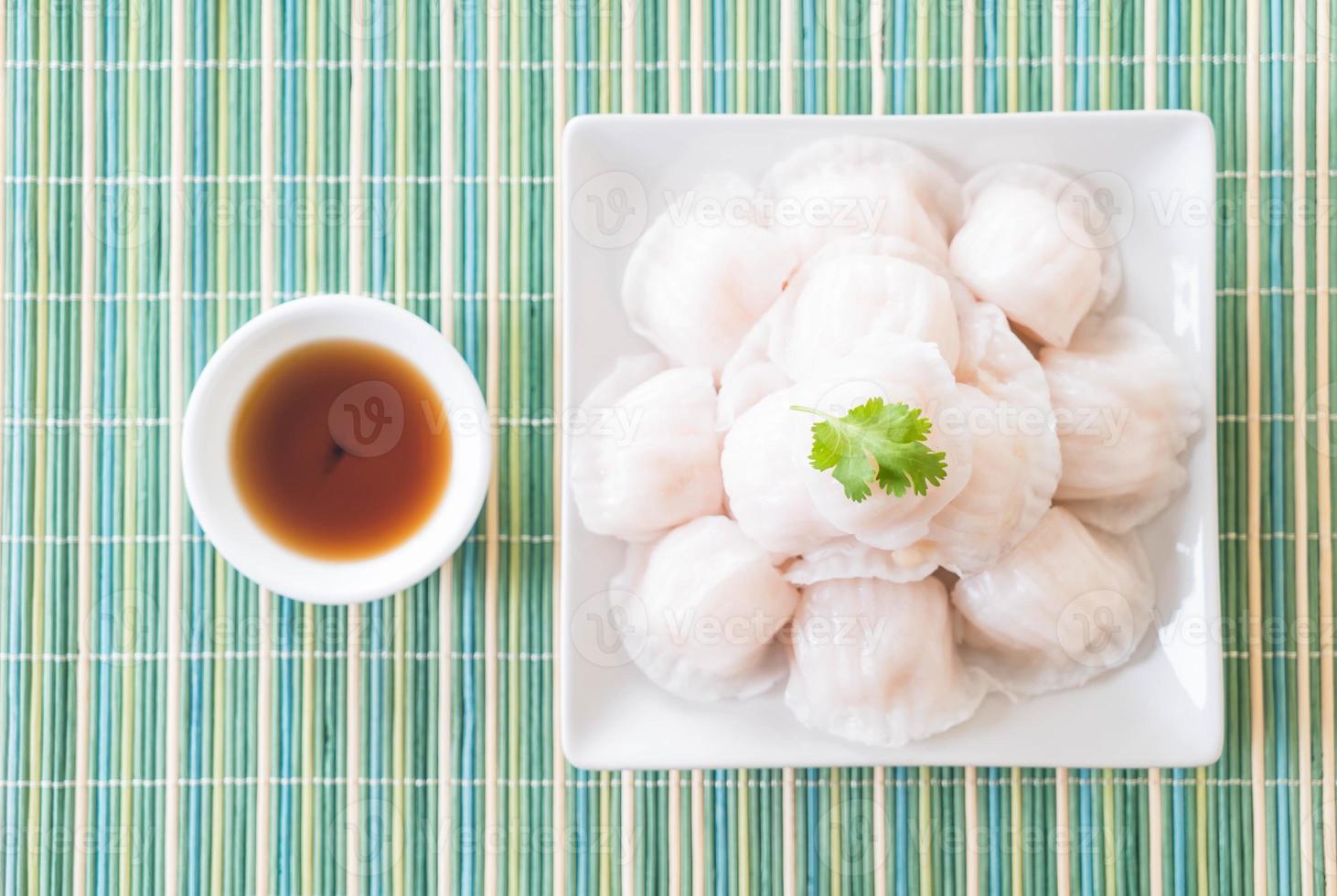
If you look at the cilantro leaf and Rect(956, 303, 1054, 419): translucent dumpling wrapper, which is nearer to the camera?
the cilantro leaf

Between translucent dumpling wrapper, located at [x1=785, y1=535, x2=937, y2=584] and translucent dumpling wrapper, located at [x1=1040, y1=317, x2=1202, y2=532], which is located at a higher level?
translucent dumpling wrapper, located at [x1=1040, y1=317, x2=1202, y2=532]

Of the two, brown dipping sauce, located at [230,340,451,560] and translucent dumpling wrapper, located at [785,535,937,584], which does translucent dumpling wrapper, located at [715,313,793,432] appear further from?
brown dipping sauce, located at [230,340,451,560]

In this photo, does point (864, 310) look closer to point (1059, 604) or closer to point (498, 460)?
point (1059, 604)

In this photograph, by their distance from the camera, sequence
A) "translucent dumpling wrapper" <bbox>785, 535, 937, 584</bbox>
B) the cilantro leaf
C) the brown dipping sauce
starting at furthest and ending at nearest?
the brown dipping sauce → "translucent dumpling wrapper" <bbox>785, 535, 937, 584</bbox> → the cilantro leaf

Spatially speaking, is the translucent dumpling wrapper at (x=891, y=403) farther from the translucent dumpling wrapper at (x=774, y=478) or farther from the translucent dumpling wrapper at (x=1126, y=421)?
the translucent dumpling wrapper at (x=1126, y=421)

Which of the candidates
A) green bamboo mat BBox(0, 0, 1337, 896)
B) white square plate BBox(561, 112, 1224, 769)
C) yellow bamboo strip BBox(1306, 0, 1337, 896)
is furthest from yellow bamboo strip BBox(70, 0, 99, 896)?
yellow bamboo strip BBox(1306, 0, 1337, 896)

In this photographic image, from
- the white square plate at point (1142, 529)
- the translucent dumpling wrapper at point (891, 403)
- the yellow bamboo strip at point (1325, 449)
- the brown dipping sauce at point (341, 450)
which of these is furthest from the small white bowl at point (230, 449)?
the yellow bamboo strip at point (1325, 449)

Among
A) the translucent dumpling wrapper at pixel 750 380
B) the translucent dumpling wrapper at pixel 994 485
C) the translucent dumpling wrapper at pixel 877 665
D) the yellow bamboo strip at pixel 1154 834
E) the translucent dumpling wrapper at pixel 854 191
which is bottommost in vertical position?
the yellow bamboo strip at pixel 1154 834
